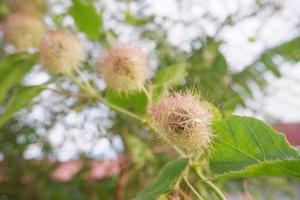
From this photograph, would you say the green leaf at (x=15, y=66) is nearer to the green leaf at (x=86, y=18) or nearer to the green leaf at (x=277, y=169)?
the green leaf at (x=86, y=18)

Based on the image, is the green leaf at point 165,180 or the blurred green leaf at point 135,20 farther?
the blurred green leaf at point 135,20

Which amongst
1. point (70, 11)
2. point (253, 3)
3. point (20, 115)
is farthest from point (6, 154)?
point (253, 3)

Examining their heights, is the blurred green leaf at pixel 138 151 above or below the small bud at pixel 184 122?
above

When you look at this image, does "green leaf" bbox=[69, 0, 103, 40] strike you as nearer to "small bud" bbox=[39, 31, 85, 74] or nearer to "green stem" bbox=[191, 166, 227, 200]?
"small bud" bbox=[39, 31, 85, 74]

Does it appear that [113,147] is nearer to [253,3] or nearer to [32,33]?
[32,33]

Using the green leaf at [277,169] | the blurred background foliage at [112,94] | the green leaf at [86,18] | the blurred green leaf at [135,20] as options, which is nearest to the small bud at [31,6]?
the blurred background foliage at [112,94]

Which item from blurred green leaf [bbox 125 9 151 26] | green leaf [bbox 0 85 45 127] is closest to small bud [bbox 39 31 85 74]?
green leaf [bbox 0 85 45 127]
